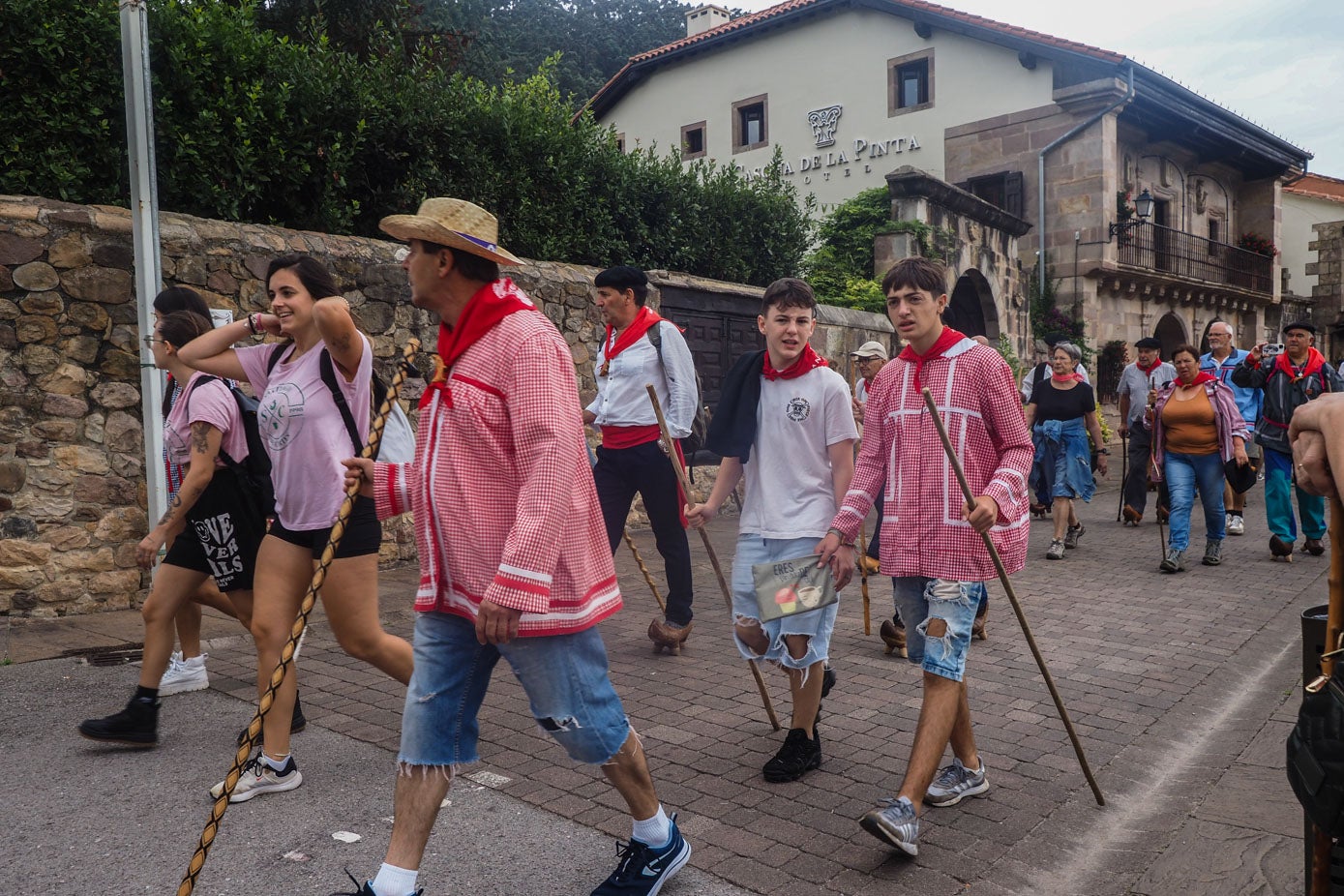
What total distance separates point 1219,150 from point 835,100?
37.4 feet

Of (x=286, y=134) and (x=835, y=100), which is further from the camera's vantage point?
(x=835, y=100)

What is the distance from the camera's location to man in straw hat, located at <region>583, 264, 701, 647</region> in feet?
19.9

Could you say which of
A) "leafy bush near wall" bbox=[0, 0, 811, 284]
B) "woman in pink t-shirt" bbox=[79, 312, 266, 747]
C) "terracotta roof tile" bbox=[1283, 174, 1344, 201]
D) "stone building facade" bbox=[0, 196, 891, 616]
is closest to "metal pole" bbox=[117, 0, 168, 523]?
"stone building facade" bbox=[0, 196, 891, 616]

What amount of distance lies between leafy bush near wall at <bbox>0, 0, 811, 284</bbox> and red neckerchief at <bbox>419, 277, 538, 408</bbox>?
18.0 feet

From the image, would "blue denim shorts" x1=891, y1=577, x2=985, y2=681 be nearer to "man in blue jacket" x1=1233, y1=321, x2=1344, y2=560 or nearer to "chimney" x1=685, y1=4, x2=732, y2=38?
"man in blue jacket" x1=1233, y1=321, x2=1344, y2=560

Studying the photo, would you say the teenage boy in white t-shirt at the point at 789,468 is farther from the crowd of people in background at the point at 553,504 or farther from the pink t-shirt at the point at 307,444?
the pink t-shirt at the point at 307,444

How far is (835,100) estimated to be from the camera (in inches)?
1006

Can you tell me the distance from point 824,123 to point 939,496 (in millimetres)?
23659

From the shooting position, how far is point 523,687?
2715 millimetres

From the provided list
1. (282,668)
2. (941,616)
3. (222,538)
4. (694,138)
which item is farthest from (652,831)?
(694,138)

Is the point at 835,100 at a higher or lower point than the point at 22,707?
higher

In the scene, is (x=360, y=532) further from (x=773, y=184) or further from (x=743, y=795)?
(x=773, y=184)

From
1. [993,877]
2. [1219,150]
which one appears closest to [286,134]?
[993,877]

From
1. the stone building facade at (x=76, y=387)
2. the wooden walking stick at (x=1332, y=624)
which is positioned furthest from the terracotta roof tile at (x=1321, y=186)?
the wooden walking stick at (x=1332, y=624)
